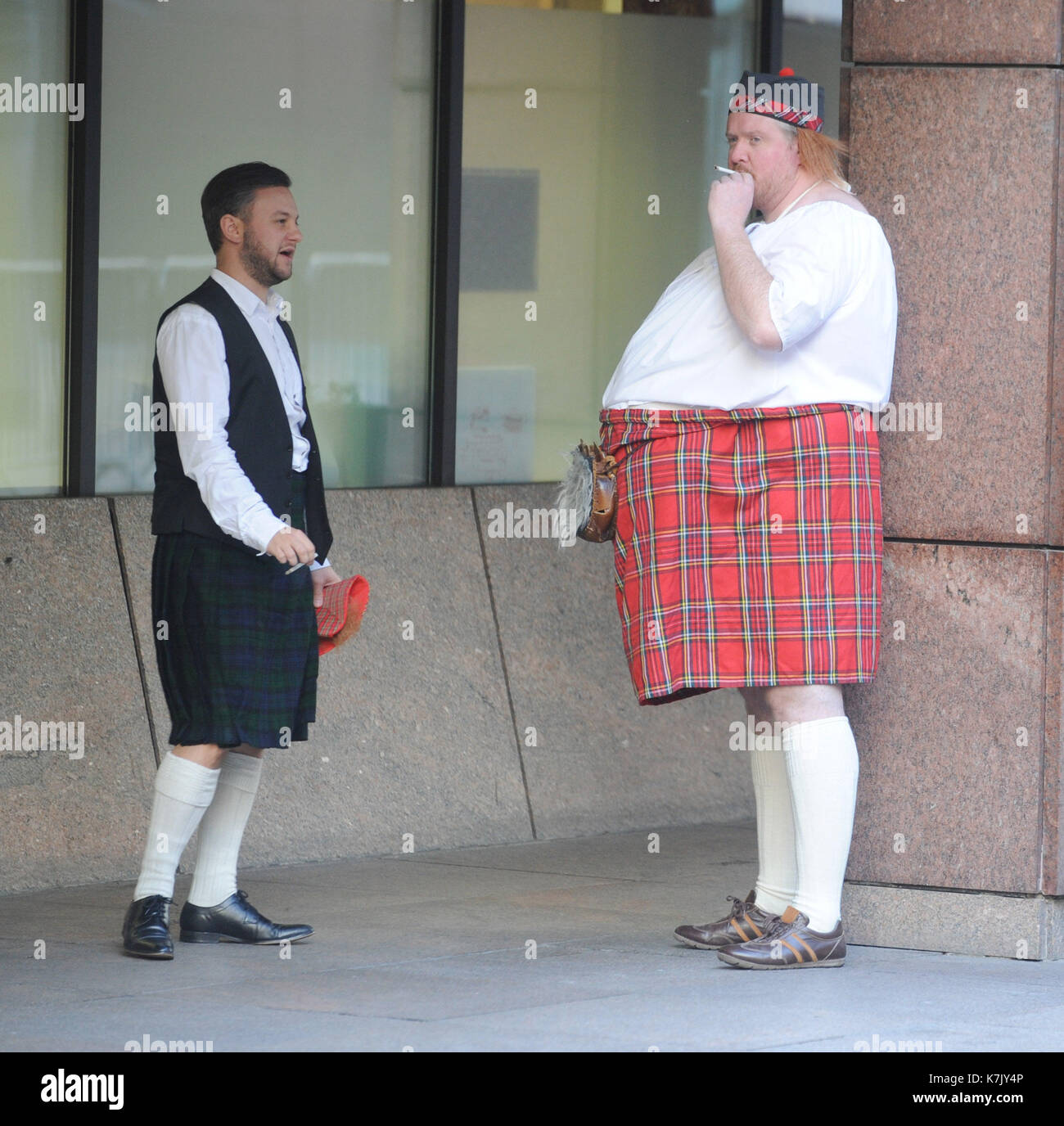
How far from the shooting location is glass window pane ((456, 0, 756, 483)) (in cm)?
873

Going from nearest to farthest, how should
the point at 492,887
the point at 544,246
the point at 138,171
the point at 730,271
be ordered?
1. the point at 730,271
2. the point at 492,887
3. the point at 138,171
4. the point at 544,246

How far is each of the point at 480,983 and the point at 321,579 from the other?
134cm

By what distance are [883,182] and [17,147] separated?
295 centimetres

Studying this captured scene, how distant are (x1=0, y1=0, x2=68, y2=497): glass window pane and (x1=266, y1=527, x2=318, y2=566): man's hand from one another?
6.71ft

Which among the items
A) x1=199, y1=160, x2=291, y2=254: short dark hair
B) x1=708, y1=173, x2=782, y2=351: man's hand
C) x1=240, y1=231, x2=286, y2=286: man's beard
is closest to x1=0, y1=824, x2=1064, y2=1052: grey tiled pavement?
x1=708, y1=173, x2=782, y2=351: man's hand

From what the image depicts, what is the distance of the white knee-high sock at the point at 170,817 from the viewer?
592 centimetres

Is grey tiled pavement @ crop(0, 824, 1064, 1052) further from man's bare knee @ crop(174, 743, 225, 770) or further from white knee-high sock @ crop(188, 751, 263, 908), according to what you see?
man's bare knee @ crop(174, 743, 225, 770)

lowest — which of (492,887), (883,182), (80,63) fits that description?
(492,887)

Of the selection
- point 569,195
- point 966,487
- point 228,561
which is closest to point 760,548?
point 966,487

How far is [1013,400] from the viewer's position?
5895 millimetres

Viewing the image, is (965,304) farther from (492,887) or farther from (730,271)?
(492,887)

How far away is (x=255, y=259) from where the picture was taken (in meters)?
6.09

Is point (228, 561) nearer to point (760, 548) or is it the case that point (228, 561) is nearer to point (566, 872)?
point (760, 548)
